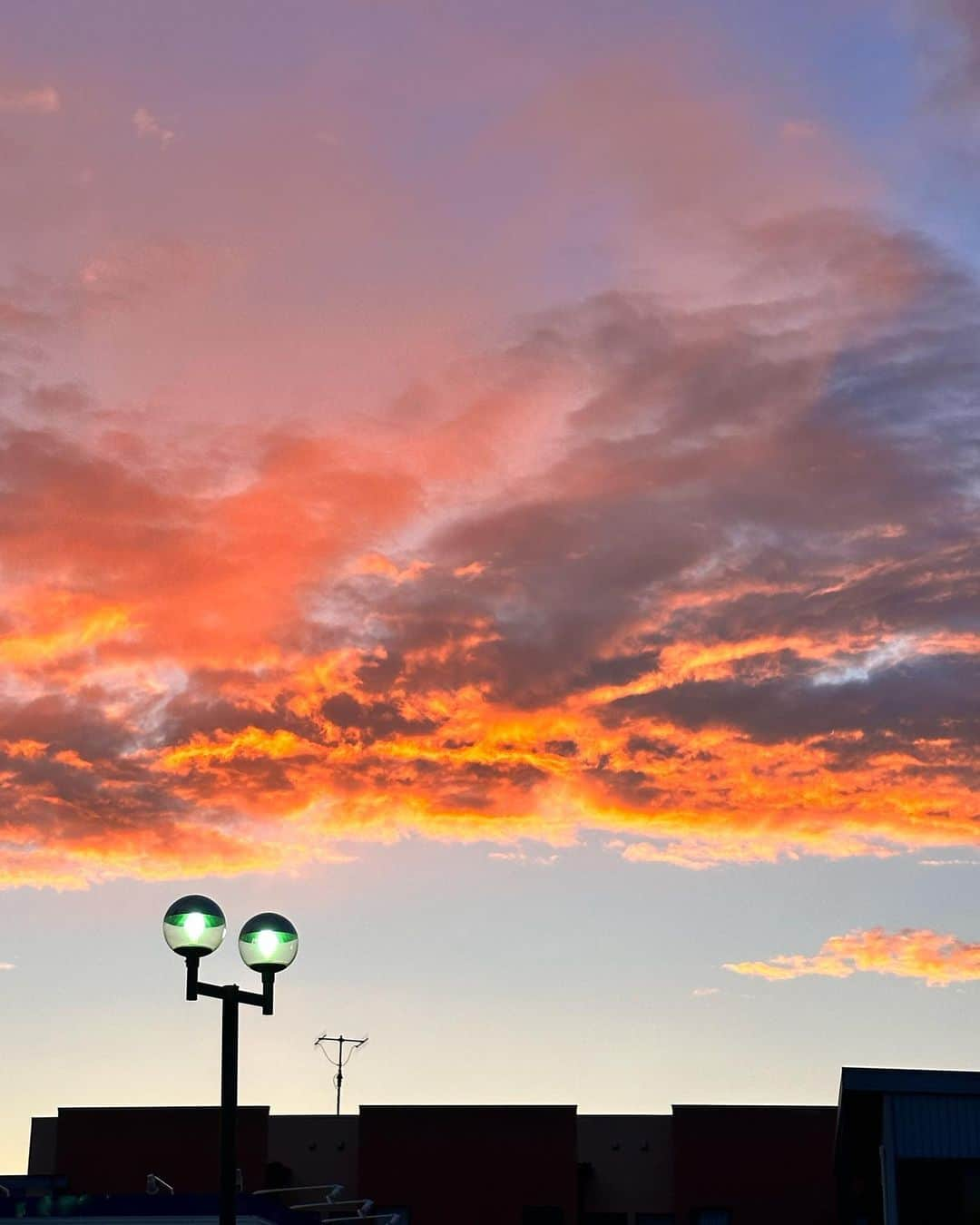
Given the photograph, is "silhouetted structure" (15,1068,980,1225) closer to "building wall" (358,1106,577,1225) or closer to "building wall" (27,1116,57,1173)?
"building wall" (358,1106,577,1225)

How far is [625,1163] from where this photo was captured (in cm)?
5850

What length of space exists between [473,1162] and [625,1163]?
23.1 ft

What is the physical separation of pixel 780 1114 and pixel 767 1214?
306cm

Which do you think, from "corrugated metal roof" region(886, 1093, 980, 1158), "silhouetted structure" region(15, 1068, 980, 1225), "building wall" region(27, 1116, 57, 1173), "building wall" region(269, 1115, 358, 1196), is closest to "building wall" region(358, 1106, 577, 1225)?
"silhouetted structure" region(15, 1068, 980, 1225)

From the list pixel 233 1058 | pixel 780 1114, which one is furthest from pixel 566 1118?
pixel 233 1058

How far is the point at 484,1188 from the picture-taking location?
53625 mm

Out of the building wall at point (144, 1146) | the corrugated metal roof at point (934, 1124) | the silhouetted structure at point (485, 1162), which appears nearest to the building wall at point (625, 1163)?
the silhouetted structure at point (485, 1162)

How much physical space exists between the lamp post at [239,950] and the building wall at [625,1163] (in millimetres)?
42310

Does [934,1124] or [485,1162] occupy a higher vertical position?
[934,1124]

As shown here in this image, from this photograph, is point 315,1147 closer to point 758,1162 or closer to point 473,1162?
point 473,1162

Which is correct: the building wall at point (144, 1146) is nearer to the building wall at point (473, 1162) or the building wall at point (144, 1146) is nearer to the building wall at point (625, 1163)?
the building wall at point (473, 1162)

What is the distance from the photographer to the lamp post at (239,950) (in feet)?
57.4

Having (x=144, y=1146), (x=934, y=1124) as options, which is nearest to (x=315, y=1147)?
(x=144, y=1146)

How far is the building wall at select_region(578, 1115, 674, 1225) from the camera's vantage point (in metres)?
57.7
